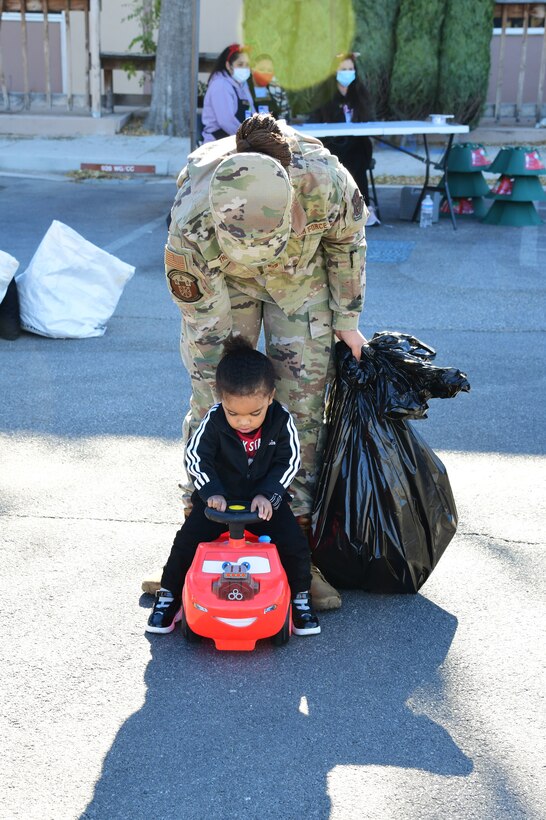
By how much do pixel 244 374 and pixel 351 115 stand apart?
758cm

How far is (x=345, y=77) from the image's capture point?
9.69m

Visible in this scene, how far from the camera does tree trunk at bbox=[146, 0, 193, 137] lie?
14.1 m

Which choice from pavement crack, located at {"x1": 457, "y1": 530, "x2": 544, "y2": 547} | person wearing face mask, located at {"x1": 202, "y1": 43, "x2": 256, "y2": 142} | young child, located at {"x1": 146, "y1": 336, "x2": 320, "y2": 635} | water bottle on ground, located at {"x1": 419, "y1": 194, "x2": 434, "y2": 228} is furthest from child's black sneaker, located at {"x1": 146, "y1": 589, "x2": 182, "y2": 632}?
water bottle on ground, located at {"x1": 419, "y1": 194, "x2": 434, "y2": 228}

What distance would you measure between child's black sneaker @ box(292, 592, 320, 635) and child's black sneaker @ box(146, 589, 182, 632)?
38cm

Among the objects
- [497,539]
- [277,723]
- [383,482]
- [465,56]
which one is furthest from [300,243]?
[465,56]

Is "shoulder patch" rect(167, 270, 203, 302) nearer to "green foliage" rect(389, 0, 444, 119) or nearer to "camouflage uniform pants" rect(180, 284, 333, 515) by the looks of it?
"camouflage uniform pants" rect(180, 284, 333, 515)

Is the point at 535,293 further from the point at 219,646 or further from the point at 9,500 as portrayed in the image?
the point at 219,646

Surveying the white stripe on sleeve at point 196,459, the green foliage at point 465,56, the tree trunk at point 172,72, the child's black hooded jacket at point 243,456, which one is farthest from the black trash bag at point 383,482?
the green foliage at point 465,56

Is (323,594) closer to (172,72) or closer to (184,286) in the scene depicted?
(184,286)

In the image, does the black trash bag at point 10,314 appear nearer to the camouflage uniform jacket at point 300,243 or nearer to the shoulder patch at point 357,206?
the camouflage uniform jacket at point 300,243

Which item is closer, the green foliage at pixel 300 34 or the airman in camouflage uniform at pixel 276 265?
the airman in camouflage uniform at pixel 276 265

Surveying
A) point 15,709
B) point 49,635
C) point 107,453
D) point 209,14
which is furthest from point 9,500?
point 209,14

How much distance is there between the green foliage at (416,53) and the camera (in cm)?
1396

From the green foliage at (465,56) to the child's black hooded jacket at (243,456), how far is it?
12.3 meters
